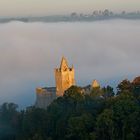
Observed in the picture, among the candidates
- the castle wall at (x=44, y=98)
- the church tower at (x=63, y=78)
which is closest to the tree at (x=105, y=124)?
the castle wall at (x=44, y=98)

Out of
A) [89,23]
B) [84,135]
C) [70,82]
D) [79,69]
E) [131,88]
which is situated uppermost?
[89,23]

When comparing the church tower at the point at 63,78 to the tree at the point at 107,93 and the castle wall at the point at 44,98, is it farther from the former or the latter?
the tree at the point at 107,93

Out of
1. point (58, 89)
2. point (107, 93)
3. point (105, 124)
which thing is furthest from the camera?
point (58, 89)

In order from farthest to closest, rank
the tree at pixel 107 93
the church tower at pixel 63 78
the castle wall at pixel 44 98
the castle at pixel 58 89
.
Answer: the church tower at pixel 63 78, the castle at pixel 58 89, the castle wall at pixel 44 98, the tree at pixel 107 93

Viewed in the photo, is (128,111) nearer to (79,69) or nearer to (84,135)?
(84,135)

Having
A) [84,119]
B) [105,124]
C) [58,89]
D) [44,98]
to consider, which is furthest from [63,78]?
[105,124]

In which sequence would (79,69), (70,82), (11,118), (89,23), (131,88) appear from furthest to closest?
1. (89,23)
2. (79,69)
3. (70,82)
4. (11,118)
5. (131,88)

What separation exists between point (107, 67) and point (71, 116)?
7703 cm

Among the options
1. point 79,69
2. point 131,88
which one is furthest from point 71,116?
point 79,69

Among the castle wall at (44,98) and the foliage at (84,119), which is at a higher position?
the castle wall at (44,98)

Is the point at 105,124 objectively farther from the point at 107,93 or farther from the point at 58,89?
the point at 58,89

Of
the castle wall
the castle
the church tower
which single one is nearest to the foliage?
the castle wall

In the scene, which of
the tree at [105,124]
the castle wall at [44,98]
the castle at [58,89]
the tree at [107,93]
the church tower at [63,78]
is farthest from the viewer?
the church tower at [63,78]

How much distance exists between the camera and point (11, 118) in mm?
48125
